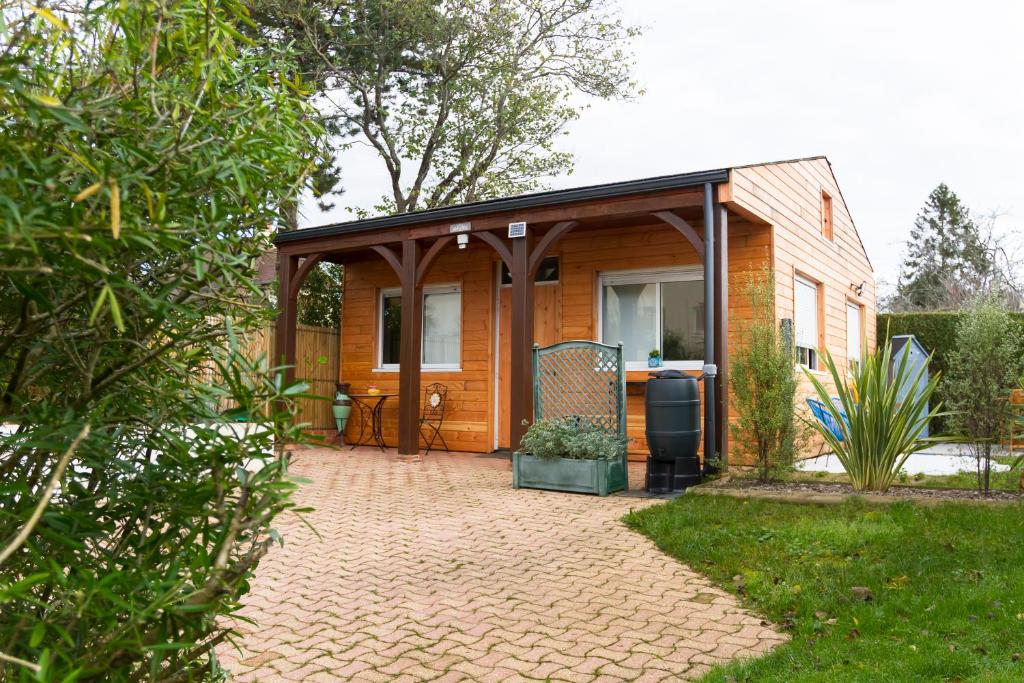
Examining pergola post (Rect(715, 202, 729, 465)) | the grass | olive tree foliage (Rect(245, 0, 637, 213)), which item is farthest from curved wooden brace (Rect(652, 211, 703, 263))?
olive tree foliage (Rect(245, 0, 637, 213))

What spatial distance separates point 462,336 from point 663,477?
14.8ft

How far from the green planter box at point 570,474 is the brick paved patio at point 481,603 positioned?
1.61 ft

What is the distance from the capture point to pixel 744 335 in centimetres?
746

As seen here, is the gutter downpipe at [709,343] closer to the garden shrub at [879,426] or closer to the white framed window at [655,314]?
the garden shrub at [879,426]

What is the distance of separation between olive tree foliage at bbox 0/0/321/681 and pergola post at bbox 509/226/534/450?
659 centimetres

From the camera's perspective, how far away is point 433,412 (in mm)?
10414

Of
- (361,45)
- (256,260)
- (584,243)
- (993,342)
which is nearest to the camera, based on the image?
(256,260)

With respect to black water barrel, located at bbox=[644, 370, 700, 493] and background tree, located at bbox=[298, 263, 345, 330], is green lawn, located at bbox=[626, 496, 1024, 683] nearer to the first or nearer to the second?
black water barrel, located at bbox=[644, 370, 700, 493]

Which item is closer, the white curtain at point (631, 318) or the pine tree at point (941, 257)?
the white curtain at point (631, 318)

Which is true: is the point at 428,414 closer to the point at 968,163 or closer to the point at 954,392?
the point at 954,392

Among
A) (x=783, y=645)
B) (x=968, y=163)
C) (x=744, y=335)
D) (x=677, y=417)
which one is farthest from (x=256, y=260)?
(x=968, y=163)

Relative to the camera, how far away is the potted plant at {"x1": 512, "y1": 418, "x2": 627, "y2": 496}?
21.5 ft

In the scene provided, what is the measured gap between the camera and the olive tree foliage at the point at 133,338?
0.90 m

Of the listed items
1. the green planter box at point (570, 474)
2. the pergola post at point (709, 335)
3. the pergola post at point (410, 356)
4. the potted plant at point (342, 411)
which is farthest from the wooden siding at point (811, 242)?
the potted plant at point (342, 411)
